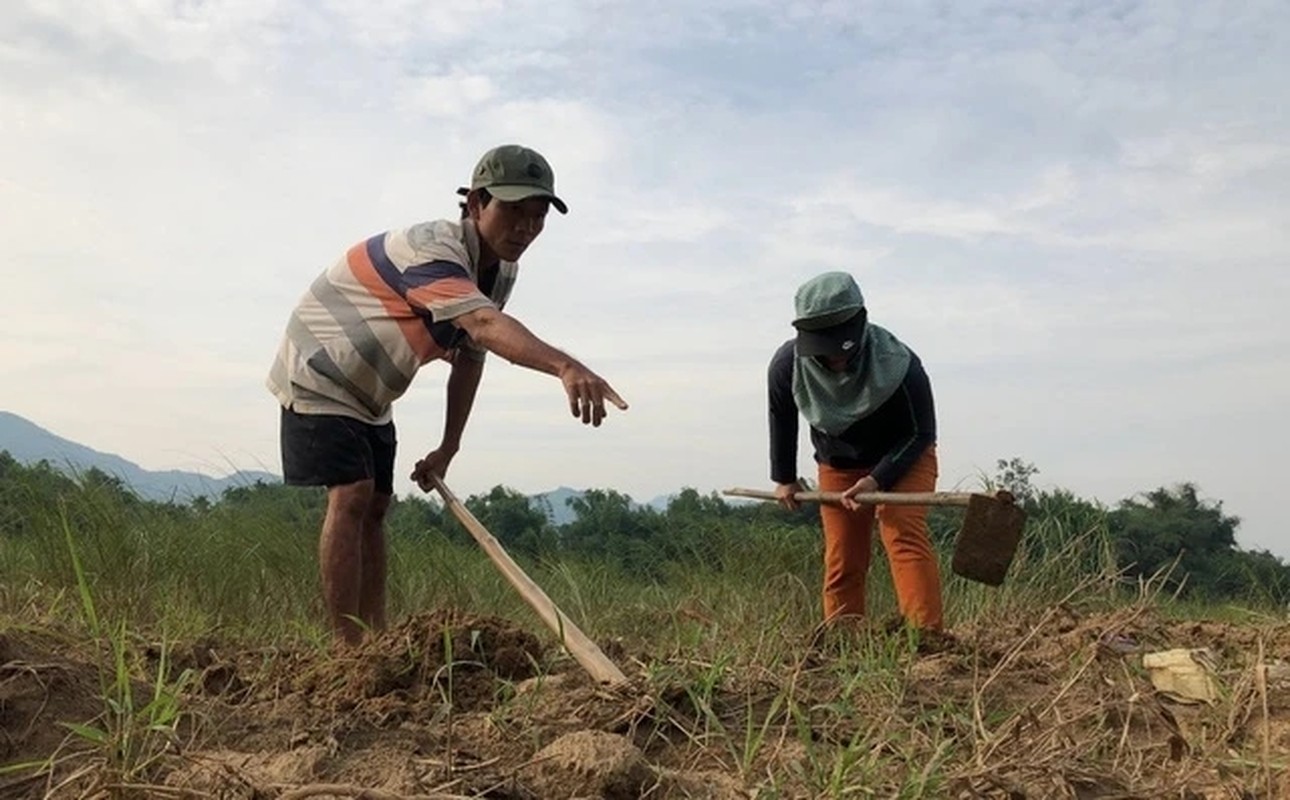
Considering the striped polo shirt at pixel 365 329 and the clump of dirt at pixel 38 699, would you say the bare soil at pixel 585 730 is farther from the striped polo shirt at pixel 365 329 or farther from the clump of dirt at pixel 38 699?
the striped polo shirt at pixel 365 329

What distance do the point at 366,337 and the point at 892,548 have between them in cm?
193

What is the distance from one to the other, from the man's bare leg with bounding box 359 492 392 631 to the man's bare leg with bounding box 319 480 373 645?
0.25 meters

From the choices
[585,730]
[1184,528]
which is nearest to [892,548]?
[585,730]

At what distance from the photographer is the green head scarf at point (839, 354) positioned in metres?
3.94

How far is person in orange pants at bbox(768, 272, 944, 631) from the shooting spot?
13.0 feet

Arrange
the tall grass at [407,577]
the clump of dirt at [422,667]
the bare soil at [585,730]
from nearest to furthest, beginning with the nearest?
the bare soil at [585,730] < the clump of dirt at [422,667] < the tall grass at [407,577]

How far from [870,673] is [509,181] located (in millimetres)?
1857

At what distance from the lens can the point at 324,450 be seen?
11.5 feet

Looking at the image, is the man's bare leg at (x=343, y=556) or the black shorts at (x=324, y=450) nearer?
the man's bare leg at (x=343, y=556)

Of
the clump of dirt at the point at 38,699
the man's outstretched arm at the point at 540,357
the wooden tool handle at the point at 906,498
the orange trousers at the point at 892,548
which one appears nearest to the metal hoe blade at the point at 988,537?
the wooden tool handle at the point at 906,498

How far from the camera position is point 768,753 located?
6.56 feet

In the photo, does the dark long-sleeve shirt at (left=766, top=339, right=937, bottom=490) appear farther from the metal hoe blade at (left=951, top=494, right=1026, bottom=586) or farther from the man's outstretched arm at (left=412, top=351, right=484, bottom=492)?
the man's outstretched arm at (left=412, top=351, right=484, bottom=492)

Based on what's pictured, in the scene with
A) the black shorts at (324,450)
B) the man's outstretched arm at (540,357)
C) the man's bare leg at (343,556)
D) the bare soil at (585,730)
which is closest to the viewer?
the bare soil at (585,730)

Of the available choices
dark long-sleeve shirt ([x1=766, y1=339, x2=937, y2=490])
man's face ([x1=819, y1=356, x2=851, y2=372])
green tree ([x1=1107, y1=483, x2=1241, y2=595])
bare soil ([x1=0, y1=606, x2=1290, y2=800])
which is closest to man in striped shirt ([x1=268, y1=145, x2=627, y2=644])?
bare soil ([x1=0, y1=606, x2=1290, y2=800])
